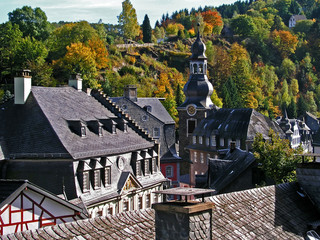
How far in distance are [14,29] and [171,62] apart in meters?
45.8

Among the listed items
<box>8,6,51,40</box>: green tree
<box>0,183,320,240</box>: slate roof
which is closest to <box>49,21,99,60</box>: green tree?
<box>8,6,51,40</box>: green tree

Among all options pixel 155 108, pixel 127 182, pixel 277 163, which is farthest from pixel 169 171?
pixel 127 182

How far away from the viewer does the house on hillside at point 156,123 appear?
5410 centimetres

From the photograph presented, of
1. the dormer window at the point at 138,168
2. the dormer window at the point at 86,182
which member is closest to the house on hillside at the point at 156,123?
the dormer window at the point at 138,168

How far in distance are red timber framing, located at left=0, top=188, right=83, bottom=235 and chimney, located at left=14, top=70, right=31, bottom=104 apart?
934 centimetres

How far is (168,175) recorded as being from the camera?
53344 millimetres

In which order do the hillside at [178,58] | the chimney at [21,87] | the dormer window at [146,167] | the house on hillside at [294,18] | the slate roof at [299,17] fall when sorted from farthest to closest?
the slate roof at [299,17]
the house on hillside at [294,18]
the hillside at [178,58]
the dormer window at [146,167]
the chimney at [21,87]

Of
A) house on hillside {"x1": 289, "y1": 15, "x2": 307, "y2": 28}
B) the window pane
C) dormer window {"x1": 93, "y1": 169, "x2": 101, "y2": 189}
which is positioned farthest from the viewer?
house on hillside {"x1": 289, "y1": 15, "x2": 307, "y2": 28}

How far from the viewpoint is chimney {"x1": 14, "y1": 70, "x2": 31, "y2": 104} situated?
87.1 ft

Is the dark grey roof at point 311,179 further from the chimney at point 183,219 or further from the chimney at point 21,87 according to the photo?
the chimney at point 21,87

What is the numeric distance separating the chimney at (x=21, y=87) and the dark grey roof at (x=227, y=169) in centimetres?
1174

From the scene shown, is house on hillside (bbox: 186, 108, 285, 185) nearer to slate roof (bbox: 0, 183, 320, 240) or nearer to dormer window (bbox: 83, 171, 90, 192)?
dormer window (bbox: 83, 171, 90, 192)

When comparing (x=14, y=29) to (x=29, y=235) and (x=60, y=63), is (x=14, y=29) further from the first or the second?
(x=29, y=235)

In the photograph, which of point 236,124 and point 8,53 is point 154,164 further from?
point 8,53
